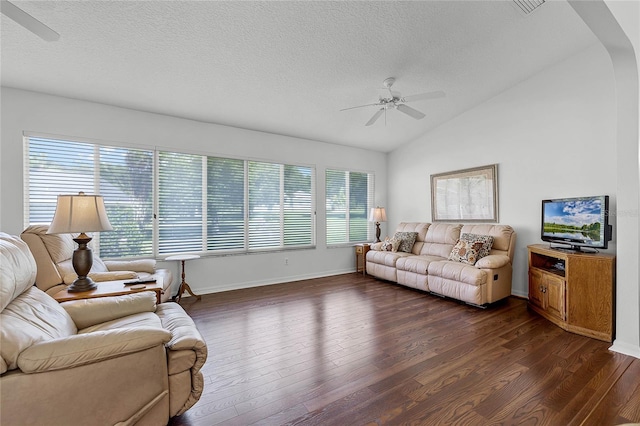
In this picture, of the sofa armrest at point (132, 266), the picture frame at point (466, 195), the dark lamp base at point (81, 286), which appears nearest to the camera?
the dark lamp base at point (81, 286)

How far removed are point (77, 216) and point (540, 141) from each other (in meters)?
5.54

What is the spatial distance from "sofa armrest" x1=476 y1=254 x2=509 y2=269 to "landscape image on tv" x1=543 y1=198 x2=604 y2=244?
1.96 ft

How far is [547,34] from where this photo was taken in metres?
3.28

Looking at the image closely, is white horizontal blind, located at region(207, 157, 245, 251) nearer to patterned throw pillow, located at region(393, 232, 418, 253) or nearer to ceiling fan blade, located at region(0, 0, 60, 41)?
ceiling fan blade, located at region(0, 0, 60, 41)

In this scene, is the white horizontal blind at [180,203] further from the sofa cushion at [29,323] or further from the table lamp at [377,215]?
the table lamp at [377,215]

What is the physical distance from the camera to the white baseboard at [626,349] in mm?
2469

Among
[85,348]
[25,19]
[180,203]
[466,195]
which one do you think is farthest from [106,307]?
[466,195]

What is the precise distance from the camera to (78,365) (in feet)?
4.32

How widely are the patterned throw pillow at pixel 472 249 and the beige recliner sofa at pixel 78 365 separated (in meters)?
3.78

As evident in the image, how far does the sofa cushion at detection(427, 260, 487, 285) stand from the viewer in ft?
12.1

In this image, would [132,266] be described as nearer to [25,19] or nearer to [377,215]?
[25,19]

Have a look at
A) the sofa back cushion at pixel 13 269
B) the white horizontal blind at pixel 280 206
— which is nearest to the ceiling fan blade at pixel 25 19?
the sofa back cushion at pixel 13 269

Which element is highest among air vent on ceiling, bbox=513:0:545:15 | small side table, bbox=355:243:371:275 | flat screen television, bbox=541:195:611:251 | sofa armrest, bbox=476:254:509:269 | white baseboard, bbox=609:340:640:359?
air vent on ceiling, bbox=513:0:545:15

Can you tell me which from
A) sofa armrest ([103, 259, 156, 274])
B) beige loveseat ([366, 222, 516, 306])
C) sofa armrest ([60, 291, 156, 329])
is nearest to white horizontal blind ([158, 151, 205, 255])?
sofa armrest ([103, 259, 156, 274])
